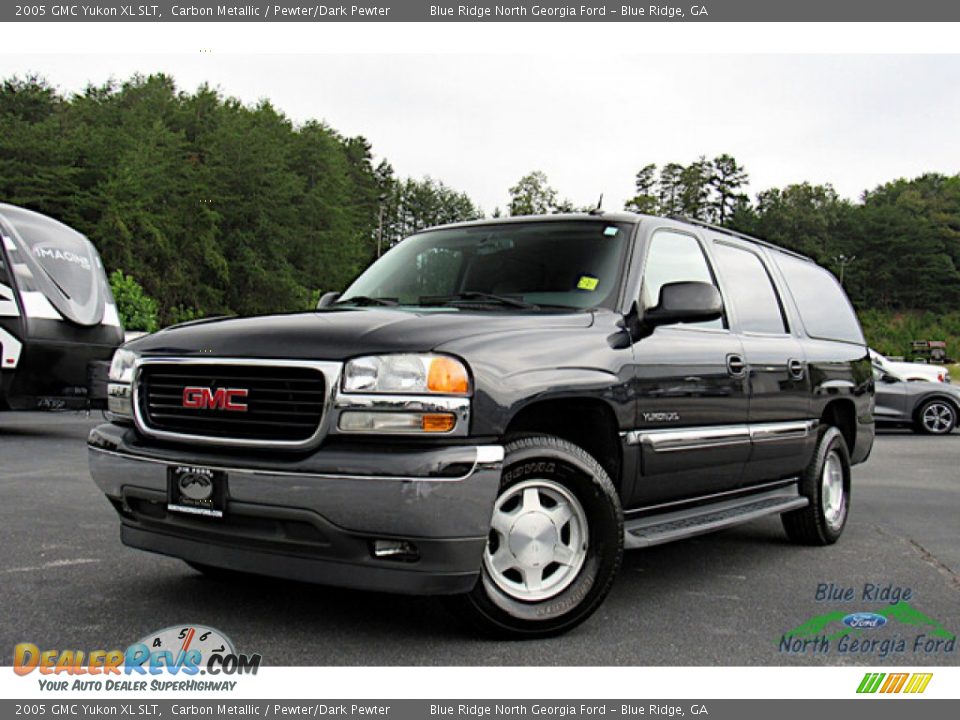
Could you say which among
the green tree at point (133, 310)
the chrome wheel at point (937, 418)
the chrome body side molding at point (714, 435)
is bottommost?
the chrome wheel at point (937, 418)

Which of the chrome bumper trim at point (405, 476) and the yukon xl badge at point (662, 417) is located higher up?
the yukon xl badge at point (662, 417)

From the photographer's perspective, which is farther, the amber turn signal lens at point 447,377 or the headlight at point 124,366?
the headlight at point 124,366

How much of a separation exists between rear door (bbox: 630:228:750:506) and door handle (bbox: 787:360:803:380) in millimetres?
690

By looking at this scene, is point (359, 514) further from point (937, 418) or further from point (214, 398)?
point (937, 418)

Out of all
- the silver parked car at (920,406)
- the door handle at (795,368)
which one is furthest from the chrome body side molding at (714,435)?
the silver parked car at (920,406)

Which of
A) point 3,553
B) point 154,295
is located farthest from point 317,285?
point 3,553

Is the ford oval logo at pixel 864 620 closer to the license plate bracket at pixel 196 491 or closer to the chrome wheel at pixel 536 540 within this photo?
the chrome wheel at pixel 536 540

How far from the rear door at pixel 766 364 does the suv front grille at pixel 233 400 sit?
2777 mm

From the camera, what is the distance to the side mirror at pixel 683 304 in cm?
452

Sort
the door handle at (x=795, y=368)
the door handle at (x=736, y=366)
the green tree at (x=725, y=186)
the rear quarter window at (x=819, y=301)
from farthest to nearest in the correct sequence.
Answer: the green tree at (x=725, y=186), the rear quarter window at (x=819, y=301), the door handle at (x=795, y=368), the door handle at (x=736, y=366)

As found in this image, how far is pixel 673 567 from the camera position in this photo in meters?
5.49

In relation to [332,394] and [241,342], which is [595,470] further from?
[241,342]

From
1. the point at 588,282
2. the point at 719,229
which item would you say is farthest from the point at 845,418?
the point at 588,282

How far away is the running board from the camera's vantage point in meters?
4.37
